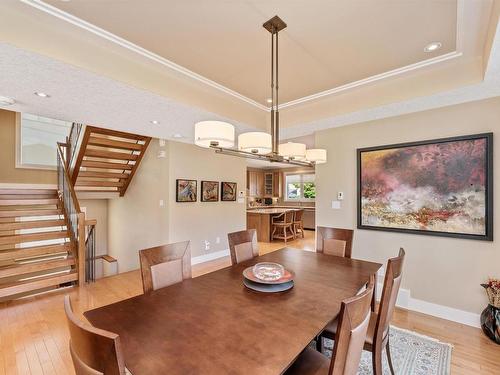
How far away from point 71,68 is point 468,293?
14.6ft

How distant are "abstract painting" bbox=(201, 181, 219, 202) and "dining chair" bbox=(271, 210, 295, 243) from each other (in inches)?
86.3

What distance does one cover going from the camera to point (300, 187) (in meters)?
9.51

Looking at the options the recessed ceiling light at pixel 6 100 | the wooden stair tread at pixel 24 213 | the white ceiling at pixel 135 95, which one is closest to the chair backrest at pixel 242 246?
the white ceiling at pixel 135 95

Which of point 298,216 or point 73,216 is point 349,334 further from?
point 298,216

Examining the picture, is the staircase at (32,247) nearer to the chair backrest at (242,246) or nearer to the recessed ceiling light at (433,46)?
the chair backrest at (242,246)

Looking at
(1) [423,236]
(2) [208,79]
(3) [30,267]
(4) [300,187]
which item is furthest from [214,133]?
(4) [300,187]

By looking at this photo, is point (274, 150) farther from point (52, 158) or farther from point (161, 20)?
point (52, 158)

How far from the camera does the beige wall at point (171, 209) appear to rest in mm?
4797

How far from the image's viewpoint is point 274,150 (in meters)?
2.34

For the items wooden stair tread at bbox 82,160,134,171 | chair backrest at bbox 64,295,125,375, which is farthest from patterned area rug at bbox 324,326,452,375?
wooden stair tread at bbox 82,160,134,171

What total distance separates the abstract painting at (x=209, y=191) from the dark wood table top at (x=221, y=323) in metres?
3.43

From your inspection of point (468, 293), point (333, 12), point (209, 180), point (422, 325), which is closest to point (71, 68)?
point (333, 12)

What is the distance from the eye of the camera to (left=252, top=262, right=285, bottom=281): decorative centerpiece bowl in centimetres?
179

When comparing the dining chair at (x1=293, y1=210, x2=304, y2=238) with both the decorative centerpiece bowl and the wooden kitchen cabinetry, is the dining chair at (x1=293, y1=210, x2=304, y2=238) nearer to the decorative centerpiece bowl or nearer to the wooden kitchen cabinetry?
the wooden kitchen cabinetry
